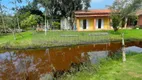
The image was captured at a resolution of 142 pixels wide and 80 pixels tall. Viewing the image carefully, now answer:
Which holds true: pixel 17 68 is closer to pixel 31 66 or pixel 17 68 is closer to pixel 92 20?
pixel 31 66

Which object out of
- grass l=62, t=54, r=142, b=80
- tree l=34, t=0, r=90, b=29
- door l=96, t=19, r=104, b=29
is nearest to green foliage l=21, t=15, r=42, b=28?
tree l=34, t=0, r=90, b=29

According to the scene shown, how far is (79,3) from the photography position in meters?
31.7

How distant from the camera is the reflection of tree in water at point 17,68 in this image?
10.3 m

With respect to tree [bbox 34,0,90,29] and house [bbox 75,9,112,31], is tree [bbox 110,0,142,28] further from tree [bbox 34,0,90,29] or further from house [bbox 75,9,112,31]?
tree [bbox 34,0,90,29]


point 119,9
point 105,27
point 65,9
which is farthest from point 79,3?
point 119,9

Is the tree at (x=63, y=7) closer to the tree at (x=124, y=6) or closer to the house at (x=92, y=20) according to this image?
the house at (x=92, y=20)

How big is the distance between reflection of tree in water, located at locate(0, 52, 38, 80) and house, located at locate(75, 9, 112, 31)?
621 inches

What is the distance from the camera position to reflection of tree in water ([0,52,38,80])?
1028 cm

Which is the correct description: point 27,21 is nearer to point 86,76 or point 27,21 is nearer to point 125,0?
point 125,0

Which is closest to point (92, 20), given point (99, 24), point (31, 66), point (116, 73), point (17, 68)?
point (99, 24)

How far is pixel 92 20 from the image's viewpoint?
30.0m

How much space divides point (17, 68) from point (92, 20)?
64.8 feet

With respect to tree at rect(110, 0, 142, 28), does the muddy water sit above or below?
below

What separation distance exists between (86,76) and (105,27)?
858 inches
